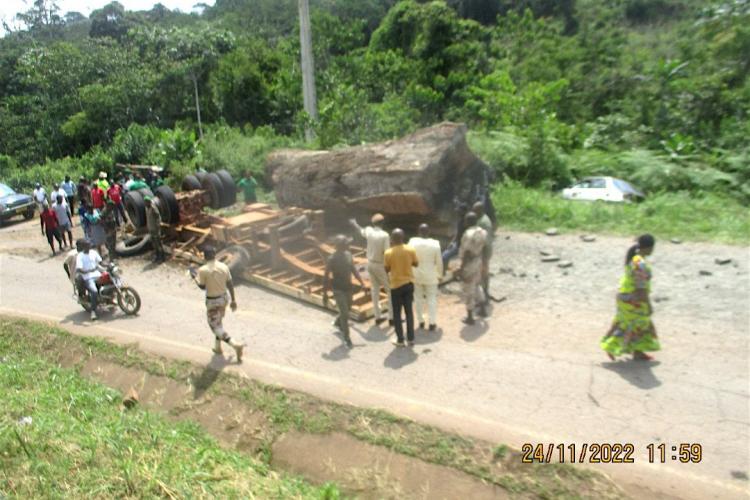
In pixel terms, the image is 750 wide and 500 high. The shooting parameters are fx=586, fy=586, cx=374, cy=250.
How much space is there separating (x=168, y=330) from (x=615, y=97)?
62.0 feet

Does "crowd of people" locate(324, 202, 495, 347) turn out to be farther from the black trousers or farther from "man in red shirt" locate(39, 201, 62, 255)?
"man in red shirt" locate(39, 201, 62, 255)

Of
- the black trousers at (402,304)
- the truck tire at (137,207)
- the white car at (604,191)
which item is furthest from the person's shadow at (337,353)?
the white car at (604,191)

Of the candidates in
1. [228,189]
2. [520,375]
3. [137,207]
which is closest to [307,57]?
[228,189]

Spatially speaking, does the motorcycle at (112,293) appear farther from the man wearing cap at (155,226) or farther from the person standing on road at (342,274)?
the person standing on road at (342,274)

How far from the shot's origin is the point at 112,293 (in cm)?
928

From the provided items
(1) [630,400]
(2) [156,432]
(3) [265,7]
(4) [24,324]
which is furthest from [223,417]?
(3) [265,7]

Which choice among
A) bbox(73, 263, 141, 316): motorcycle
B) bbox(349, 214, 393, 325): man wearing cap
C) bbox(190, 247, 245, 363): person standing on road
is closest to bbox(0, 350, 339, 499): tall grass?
bbox(190, 247, 245, 363): person standing on road

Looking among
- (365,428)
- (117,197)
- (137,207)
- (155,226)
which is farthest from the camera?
(117,197)

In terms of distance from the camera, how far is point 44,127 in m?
31.3

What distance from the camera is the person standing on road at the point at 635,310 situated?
19.7ft

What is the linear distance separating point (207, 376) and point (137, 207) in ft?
22.9

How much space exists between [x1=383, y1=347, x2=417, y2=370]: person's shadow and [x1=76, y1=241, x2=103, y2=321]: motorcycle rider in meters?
4.96

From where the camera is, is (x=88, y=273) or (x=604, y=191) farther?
(x=604, y=191)

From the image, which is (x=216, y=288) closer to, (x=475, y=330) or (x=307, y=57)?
(x=475, y=330)
